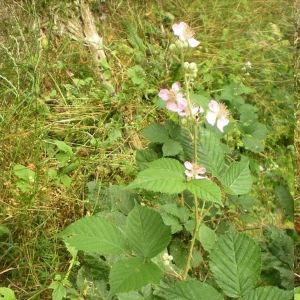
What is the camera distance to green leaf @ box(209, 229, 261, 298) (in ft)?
2.34

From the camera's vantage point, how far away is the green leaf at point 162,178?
73 cm

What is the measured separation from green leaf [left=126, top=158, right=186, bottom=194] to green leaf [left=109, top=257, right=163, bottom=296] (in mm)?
132

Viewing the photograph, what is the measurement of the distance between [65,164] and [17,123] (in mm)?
254

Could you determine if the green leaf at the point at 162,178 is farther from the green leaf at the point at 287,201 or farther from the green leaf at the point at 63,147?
the green leaf at the point at 63,147

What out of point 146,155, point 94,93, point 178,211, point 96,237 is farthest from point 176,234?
point 94,93

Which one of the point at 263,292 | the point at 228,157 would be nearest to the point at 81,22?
the point at 228,157

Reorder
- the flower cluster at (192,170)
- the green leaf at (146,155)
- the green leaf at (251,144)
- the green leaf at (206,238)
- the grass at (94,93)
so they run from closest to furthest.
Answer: the flower cluster at (192,170) → the green leaf at (206,238) → the green leaf at (146,155) → the grass at (94,93) → the green leaf at (251,144)

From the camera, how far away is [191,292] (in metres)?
0.68

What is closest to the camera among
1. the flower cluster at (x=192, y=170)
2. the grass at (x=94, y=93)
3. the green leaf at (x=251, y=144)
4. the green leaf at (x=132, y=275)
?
the green leaf at (x=132, y=275)

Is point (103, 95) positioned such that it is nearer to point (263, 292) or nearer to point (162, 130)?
point (162, 130)

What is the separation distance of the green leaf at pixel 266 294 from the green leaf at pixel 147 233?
17cm

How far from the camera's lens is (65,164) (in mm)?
1517

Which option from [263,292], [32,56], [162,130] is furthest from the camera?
[32,56]

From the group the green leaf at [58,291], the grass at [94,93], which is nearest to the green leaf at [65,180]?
the grass at [94,93]
